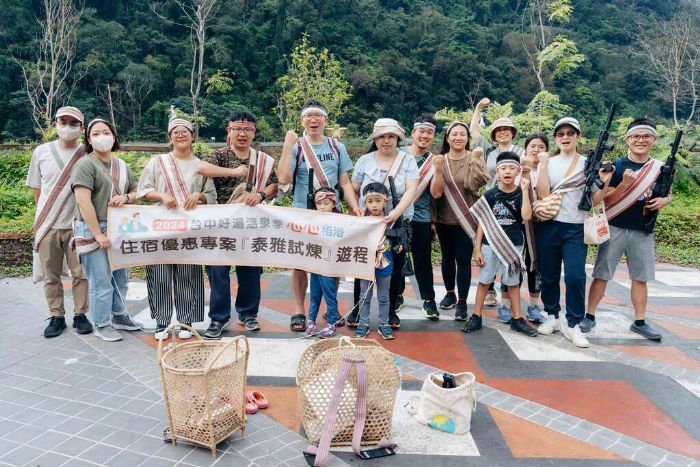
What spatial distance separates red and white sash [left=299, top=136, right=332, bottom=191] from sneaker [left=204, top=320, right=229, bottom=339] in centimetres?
149

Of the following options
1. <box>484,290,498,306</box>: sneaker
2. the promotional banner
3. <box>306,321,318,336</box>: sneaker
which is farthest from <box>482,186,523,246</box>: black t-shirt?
<box>306,321,318,336</box>: sneaker

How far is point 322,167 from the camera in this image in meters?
4.48

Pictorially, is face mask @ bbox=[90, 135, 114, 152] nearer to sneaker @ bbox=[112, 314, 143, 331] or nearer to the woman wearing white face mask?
the woman wearing white face mask

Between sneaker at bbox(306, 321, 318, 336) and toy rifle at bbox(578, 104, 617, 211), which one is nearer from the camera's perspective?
toy rifle at bbox(578, 104, 617, 211)

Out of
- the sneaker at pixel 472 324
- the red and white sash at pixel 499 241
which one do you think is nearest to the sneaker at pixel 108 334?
the sneaker at pixel 472 324

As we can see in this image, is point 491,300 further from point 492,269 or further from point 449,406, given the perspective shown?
point 449,406

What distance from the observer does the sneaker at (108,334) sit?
14.4 feet

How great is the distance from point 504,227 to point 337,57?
1332 inches

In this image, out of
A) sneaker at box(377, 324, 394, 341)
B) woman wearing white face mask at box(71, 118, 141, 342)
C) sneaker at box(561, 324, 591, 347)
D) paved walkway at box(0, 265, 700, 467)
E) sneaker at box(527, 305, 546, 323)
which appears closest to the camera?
paved walkway at box(0, 265, 700, 467)

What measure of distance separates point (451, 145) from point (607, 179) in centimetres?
139

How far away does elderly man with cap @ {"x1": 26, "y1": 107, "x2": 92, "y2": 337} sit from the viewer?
14.3 ft

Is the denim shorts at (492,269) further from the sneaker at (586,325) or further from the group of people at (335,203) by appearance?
the sneaker at (586,325)

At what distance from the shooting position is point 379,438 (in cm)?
292

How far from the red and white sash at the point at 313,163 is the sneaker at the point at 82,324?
239 cm
